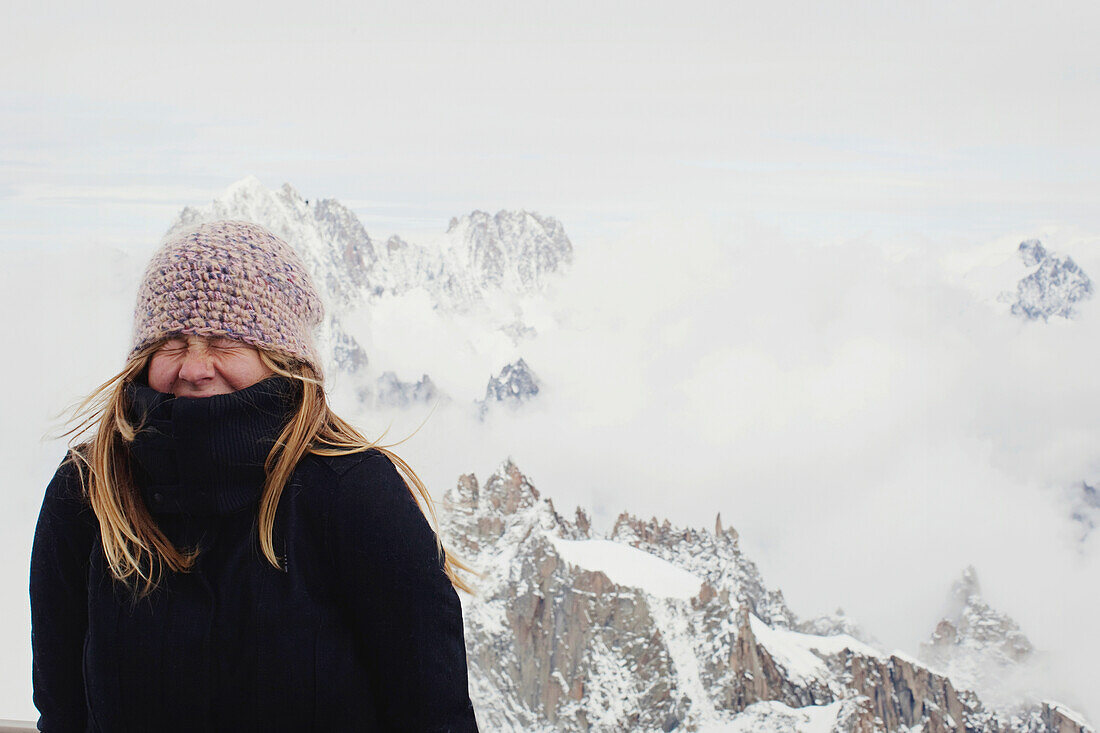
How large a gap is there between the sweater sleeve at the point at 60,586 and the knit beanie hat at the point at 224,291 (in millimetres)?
162

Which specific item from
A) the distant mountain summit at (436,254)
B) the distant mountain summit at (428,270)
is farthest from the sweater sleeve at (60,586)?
the distant mountain summit at (436,254)

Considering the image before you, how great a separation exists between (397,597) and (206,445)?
21cm

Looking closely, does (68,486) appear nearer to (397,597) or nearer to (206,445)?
(206,445)

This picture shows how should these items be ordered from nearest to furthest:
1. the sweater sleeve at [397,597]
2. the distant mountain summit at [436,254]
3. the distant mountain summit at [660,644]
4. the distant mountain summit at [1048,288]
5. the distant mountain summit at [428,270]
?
the sweater sleeve at [397,597]
the distant mountain summit at [1048,288]
the distant mountain summit at [660,644]
the distant mountain summit at [428,270]
the distant mountain summit at [436,254]

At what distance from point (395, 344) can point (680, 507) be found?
1765 cm

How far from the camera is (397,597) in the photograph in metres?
0.69

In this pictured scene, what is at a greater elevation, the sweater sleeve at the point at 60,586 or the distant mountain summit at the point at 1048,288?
the distant mountain summit at the point at 1048,288

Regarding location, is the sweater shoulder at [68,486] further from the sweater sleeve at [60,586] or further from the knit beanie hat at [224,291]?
the knit beanie hat at [224,291]

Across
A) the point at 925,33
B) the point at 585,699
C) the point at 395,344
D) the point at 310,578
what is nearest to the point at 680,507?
the point at 585,699

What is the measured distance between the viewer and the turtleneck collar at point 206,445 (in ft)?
2.26

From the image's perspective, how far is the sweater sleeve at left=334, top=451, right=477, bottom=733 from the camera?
69cm

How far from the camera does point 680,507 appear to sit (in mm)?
43188

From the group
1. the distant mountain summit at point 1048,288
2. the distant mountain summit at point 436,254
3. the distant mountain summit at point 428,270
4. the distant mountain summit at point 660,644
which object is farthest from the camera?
the distant mountain summit at point 436,254

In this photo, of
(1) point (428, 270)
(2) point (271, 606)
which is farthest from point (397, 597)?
(1) point (428, 270)
